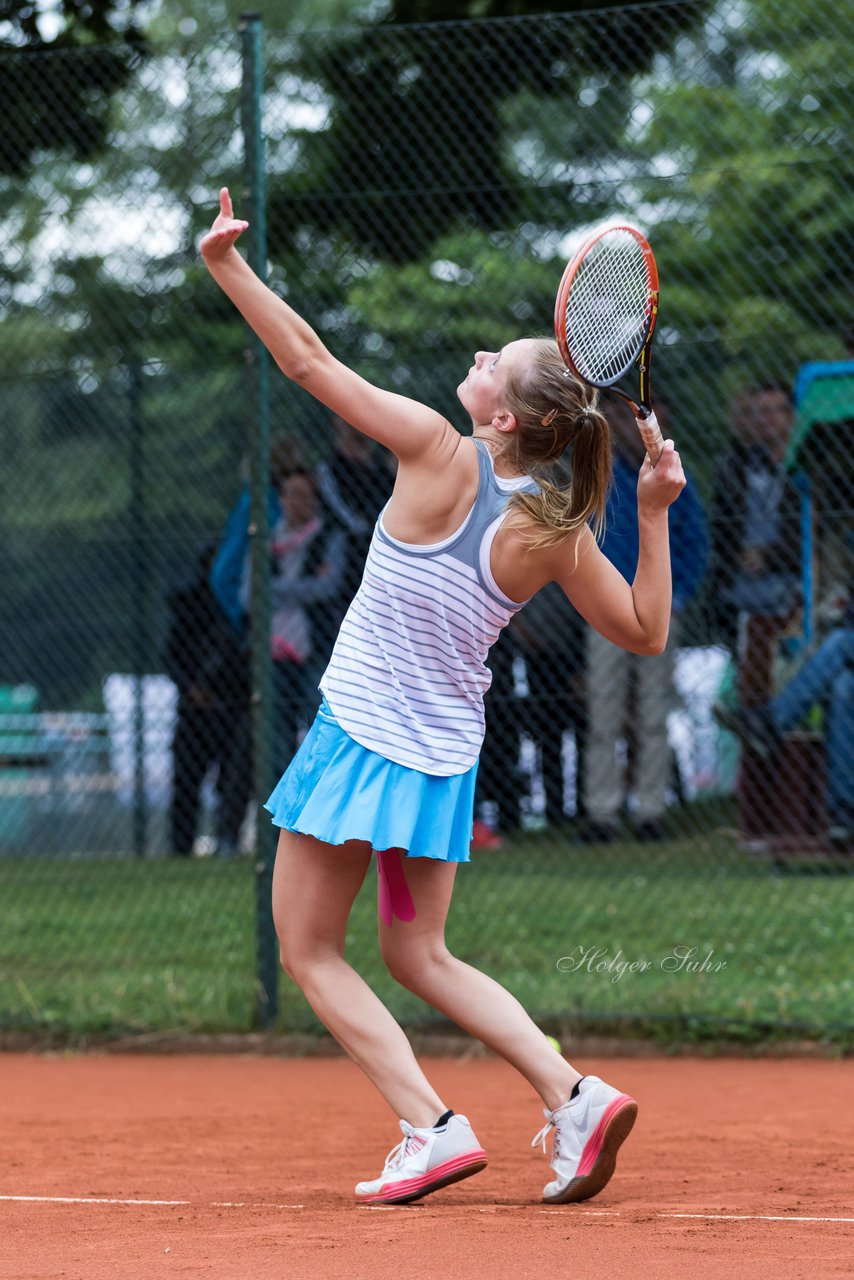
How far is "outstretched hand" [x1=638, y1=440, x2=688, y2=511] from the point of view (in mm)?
3621

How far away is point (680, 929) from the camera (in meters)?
6.26

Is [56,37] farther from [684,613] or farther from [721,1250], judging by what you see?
[721,1250]

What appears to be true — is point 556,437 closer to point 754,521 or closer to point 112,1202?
point 112,1202

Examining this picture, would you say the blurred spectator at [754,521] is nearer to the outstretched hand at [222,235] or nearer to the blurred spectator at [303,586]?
the blurred spectator at [303,586]

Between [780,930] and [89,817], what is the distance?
9.43ft

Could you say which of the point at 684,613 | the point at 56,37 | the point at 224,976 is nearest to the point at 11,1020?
the point at 224,976

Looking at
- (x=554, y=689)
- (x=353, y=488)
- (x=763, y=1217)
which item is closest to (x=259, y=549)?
(x=353, y=488)

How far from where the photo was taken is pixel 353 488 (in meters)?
6.69

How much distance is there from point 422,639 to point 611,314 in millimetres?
793

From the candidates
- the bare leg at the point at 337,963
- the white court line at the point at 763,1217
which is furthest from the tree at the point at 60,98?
the white court line at the point at 763,1217

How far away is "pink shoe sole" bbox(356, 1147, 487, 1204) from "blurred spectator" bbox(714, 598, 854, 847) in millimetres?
3452

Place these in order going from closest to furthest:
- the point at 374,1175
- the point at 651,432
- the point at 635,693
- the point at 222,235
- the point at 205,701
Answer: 1. the point at 222,235
2. the point at 651,432
3. the point at 374,1175
4. the point at 635,693
5. the point at 205,701

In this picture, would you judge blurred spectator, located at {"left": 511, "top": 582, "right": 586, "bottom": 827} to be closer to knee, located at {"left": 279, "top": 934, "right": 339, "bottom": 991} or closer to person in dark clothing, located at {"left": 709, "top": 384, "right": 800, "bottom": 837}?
person in dark clothing, located at {"left": 709, "top": 384, "right": 800, "bottom": 837}

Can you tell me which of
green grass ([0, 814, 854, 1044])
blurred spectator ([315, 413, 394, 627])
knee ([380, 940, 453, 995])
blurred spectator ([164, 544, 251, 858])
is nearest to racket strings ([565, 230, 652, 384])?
knee ([380, 940, 453, 995])
